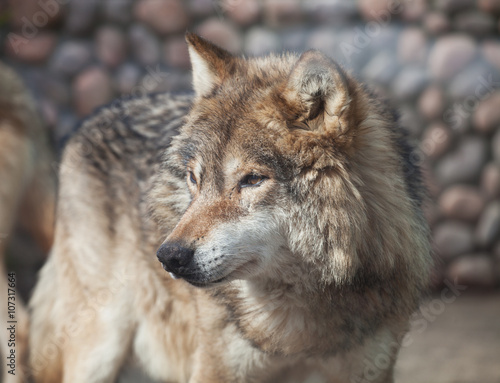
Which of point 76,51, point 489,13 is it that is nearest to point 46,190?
point 76,51

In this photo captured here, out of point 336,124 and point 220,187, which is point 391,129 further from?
point 220,187

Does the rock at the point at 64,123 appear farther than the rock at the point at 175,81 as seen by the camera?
No

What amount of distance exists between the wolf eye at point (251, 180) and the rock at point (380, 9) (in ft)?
15.0

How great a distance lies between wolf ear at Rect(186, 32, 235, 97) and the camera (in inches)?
115

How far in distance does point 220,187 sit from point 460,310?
4588 mm

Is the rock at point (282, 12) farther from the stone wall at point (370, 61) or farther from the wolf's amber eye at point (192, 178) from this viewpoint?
the wolf's amber eye at point (192, 178)

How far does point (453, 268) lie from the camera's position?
673 centimetres

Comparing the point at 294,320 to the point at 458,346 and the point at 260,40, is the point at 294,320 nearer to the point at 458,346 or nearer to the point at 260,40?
the point at 458,346

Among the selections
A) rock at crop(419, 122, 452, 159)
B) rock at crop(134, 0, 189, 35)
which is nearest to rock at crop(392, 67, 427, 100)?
rock at crop(419, 122, 452, 159)

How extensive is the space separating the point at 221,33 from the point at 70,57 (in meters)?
1.70

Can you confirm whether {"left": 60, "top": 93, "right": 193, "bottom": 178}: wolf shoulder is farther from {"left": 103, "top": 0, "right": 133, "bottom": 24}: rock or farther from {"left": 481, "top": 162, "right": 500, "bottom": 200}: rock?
{"left": 481, "top": 162, "right": 500, "bottom": 200}: rock

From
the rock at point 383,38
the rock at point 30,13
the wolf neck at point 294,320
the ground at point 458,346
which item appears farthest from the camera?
the rock at point 383,38

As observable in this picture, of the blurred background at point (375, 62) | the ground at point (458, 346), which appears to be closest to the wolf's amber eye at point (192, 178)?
the ground at point (458, 346)

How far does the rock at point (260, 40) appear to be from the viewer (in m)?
6.69
